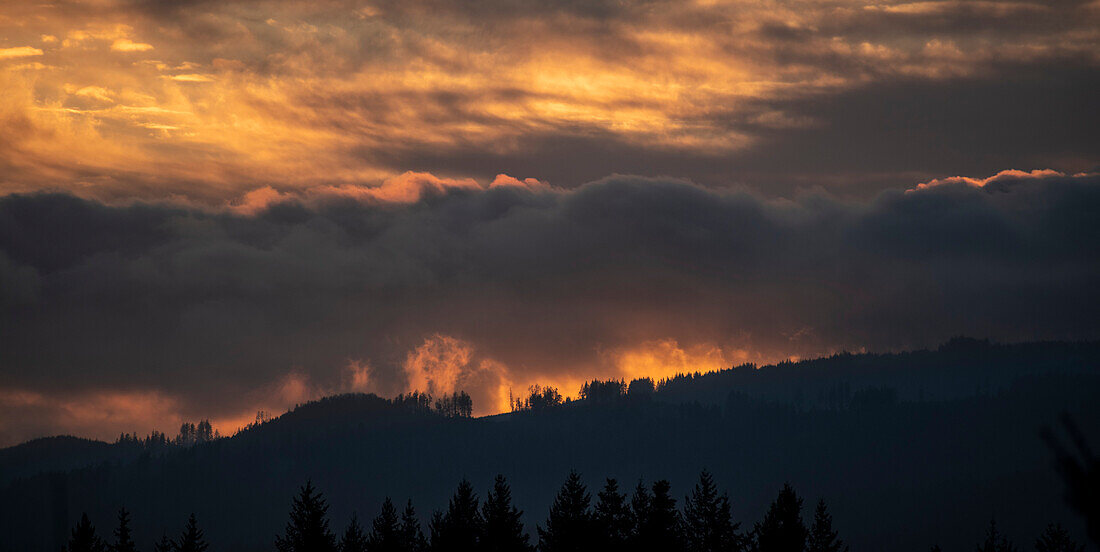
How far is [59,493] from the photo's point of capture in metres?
37.3

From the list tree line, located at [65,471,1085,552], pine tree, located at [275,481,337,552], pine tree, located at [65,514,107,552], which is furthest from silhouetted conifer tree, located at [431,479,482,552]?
pine tree, located at [65,514,107,552]

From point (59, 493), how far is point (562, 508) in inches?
1404

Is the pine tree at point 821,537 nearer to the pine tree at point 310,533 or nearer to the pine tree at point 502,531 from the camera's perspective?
the pine tree at point 502,531

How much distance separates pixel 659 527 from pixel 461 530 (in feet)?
41.0

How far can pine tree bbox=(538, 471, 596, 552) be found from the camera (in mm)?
64500

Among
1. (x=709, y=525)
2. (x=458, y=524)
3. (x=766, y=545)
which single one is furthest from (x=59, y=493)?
(x=709, y=525)

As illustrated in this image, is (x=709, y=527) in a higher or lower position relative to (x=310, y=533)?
lower

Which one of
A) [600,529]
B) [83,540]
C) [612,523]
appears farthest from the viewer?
[83,540]

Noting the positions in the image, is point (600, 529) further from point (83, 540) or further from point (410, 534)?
point (410, 534)

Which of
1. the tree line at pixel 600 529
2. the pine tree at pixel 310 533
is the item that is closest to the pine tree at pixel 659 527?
the tree line at pixel 600 529

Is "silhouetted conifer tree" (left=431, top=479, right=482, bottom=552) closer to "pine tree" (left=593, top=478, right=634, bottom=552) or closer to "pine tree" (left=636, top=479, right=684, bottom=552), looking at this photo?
"pine tree" (left=593, top=478, right=634, bottom=552)

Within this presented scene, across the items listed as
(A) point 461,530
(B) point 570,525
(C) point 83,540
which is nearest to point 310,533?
(A) point 461,530

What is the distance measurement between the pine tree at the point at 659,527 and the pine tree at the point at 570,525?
2992mm

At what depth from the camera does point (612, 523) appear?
66.7 metres
